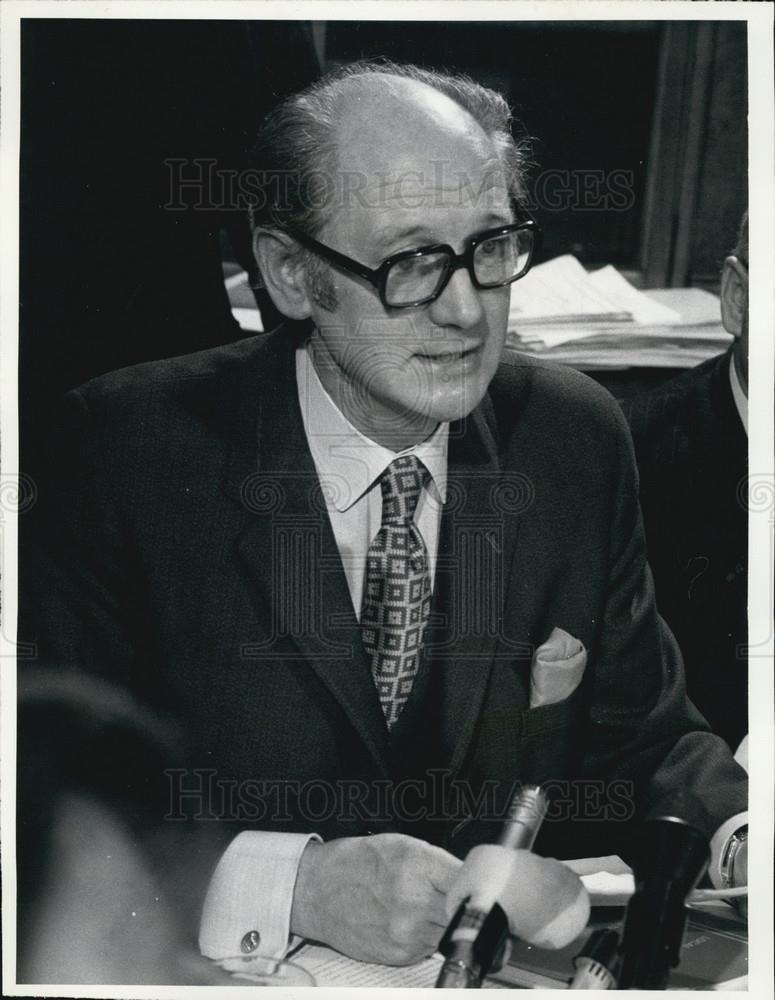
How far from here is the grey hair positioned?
140 centimetres

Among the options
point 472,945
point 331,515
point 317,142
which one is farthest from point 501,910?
point 317,142

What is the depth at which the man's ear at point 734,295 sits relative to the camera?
4.99ft

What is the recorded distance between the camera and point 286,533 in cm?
147

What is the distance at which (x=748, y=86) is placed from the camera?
1527mm

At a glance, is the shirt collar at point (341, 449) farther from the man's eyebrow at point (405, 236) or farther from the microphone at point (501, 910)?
the microphone at point (501, 910)

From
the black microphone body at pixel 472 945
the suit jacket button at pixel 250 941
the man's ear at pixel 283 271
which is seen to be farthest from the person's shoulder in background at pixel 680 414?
the suit jacket button at pixel 250 941

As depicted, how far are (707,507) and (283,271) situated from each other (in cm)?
67

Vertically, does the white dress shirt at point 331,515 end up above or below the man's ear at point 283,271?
below

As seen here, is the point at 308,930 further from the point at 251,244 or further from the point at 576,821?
the point at 251,244

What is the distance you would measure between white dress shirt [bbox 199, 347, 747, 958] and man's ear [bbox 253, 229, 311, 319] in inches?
2.3

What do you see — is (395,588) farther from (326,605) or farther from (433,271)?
(433,271)

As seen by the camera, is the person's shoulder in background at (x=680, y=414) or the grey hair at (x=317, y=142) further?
the person's shoulder in background at (x=680, y=414)

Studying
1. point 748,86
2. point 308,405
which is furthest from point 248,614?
point 748,86

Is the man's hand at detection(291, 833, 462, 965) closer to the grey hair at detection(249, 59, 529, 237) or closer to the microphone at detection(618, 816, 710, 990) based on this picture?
the microphone at detection(618, 816, 710, 990)
